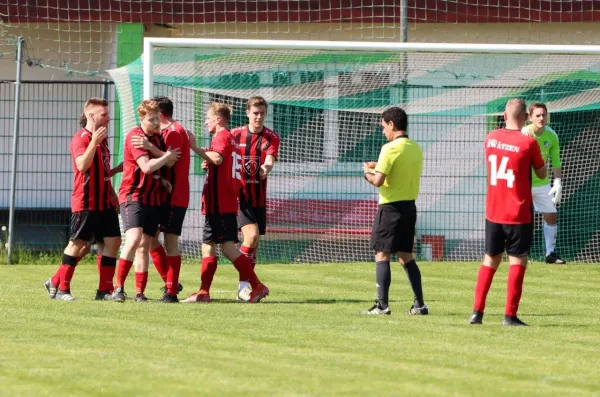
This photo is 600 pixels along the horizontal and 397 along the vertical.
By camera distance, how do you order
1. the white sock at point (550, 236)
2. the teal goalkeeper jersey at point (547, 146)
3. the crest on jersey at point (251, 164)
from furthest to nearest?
1. the white sock at point (550, 236)
2. the teal goalkeeper jersey at point (547, 146)
3. the crest on jersey at point (251, 164)

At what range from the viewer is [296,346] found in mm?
8734

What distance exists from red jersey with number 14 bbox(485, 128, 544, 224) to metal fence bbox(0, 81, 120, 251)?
30.9 ft

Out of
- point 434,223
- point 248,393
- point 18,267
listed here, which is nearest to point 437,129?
point 434,223

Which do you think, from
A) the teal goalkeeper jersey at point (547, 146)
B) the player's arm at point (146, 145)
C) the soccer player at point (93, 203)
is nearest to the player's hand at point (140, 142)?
the player's arm at point (146, 145)

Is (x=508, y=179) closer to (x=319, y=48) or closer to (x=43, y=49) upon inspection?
(x=319, y=48)

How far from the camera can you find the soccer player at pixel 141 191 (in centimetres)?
1170

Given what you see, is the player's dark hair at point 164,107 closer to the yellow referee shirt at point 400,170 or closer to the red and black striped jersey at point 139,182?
the red and black striped jersey at point 139,182

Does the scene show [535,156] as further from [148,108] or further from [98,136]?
[98,136]

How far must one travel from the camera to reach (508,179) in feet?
33.8

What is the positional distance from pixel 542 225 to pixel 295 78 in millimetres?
4222

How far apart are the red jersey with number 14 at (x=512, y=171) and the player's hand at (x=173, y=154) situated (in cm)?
288

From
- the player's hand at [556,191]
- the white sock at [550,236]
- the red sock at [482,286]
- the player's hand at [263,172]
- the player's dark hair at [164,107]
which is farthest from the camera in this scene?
the white sock at [550,236]

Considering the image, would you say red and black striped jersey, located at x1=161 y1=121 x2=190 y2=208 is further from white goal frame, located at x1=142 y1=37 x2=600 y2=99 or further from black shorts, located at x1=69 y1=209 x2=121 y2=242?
white goal frame, located at x1=142 y1=37 x2=600 y2=99

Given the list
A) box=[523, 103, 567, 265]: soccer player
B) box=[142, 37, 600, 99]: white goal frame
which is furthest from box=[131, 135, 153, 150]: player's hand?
box=[523, 103, 567, 265]: soccer player
